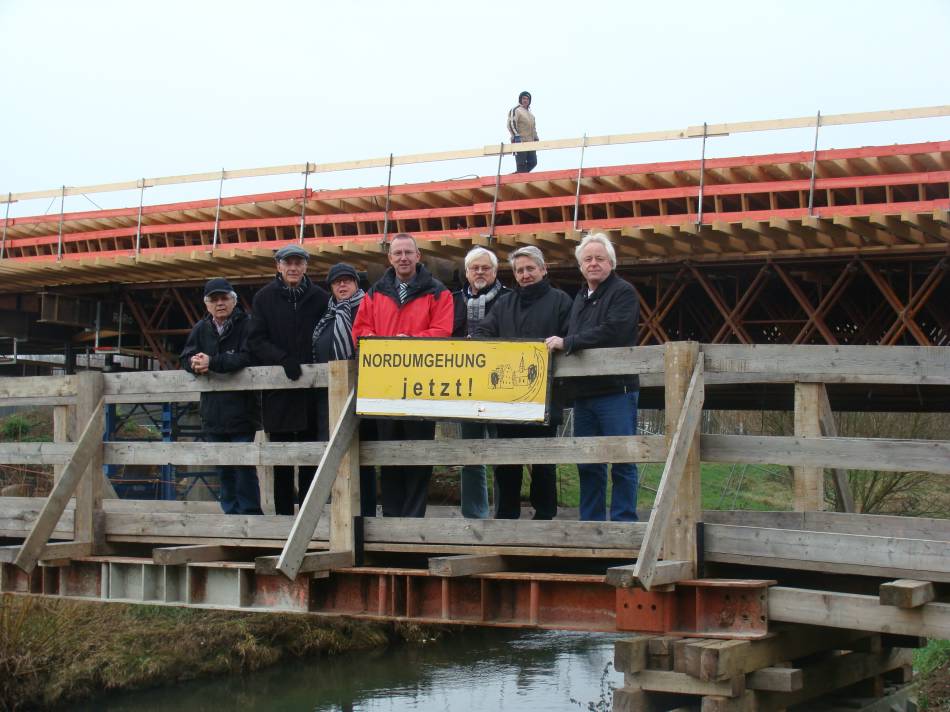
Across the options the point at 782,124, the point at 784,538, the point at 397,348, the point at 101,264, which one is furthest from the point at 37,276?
the point at 784,538

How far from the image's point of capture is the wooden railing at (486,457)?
261 inches

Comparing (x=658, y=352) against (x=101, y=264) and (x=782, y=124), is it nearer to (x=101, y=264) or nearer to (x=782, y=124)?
(x=782, y=124)

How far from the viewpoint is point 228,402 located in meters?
9.08

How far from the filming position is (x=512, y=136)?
63.0 feet

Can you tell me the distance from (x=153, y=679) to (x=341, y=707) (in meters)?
2.77

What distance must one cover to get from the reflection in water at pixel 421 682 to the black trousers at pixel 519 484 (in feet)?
26.4

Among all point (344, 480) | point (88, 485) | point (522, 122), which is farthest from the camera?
point (522, 122)

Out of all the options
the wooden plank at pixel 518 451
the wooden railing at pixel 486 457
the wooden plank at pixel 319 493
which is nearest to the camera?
the wooden railing at pixel 486 457

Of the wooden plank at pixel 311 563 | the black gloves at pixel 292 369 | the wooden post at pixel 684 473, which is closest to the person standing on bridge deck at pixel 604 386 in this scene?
the wooden post at pixel 684 473

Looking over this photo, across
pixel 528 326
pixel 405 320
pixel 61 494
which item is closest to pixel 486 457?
pixel 528 326

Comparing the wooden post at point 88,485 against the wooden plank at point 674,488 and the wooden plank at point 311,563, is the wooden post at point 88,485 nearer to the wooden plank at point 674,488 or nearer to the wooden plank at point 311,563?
the wooden plank at point 311,563

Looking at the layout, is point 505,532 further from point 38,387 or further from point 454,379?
point 38,387

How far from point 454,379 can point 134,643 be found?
456 inches

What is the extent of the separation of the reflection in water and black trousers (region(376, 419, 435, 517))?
8.06m
